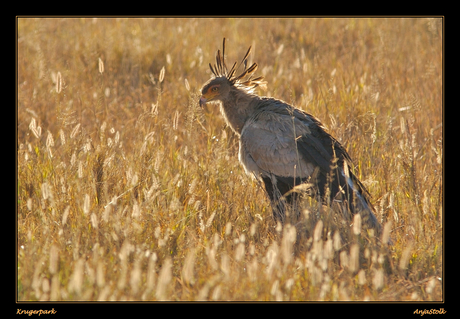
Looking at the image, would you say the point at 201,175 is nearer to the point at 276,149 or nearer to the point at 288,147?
the point at 276,149

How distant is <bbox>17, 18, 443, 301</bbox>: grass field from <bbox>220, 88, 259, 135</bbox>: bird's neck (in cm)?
31

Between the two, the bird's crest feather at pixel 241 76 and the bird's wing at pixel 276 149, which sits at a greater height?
the bird's crest feather at pixel 241 76

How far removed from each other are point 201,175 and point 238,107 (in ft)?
3.05

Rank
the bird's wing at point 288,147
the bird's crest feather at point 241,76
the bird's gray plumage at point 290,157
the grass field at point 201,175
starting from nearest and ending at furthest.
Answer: the grass field at point 201,175 → the bird's gray plumage at point 290,157 → the bird's wing at point 288,147 → the bird's crest feather at point 241,76

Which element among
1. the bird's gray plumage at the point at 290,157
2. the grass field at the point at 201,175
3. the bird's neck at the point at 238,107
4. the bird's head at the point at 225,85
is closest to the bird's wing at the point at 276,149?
the bird's gray plumage at the point at 290,157

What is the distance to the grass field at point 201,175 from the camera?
315 centimetres

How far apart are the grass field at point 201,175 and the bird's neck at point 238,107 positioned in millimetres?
313

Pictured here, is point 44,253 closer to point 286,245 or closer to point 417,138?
point 286,245

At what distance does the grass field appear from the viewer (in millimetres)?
3152

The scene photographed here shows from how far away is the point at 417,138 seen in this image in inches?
237

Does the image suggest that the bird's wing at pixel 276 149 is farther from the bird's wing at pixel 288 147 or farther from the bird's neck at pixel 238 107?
the bird's neck at pixel 238 107

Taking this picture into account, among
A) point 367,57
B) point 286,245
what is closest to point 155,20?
point 367,57

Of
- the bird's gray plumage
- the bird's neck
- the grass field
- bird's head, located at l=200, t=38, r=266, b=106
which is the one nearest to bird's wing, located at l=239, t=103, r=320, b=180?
the bird's gray plumage

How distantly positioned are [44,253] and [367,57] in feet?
21.2
